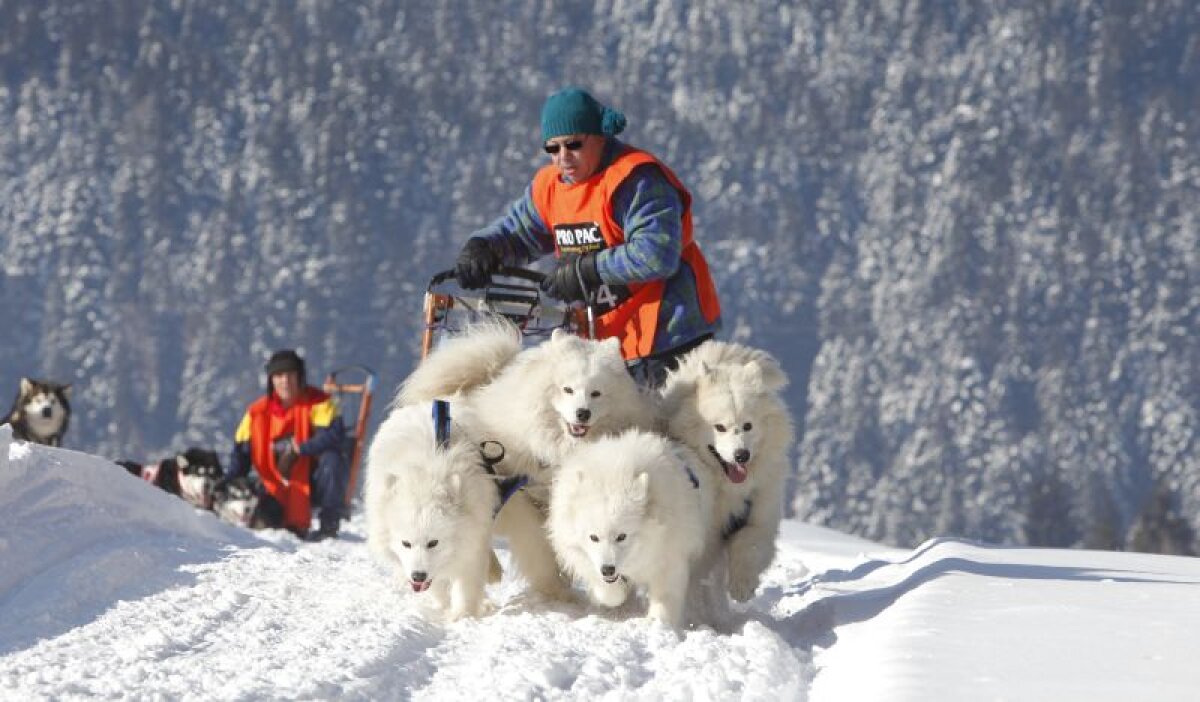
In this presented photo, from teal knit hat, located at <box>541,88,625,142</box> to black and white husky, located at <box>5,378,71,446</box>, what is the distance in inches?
241

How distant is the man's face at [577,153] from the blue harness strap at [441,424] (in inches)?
45.8

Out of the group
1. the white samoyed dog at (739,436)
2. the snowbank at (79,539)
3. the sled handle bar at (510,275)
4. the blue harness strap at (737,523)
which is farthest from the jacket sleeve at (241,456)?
the blue harness strap at (737,523)

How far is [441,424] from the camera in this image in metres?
6.32

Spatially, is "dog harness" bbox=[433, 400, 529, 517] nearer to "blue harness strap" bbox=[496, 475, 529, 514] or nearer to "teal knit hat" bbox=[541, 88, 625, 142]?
"blue harness strap" bbox=[496, 475, 529, 514]

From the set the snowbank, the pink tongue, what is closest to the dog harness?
the pink tongue

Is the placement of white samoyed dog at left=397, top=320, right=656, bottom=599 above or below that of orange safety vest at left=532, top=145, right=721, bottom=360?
below

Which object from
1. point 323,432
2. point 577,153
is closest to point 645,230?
point 577,153

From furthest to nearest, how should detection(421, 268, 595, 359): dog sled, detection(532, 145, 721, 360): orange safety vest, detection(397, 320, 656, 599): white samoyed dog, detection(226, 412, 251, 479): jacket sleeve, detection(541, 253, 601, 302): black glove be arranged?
1. detection(226, 412, 251, 479): jacket sleeve
2. detection(421, 268, 595, 359): dog sled
3. detection(532, 145, 721, 360): orange safety vest
4. detection(541, 253, 601, 302): black glove
5. detection(397, 320, 656, 599): white samoyed dog

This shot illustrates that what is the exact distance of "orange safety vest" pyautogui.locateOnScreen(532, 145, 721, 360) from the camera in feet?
22.9

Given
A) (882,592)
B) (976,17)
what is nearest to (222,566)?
(882,592)

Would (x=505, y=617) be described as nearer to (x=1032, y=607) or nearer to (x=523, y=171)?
(x=1032, y=607)

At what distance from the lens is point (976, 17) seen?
18775cm

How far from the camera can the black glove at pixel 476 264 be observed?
7305 mm

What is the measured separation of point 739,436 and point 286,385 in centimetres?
639
